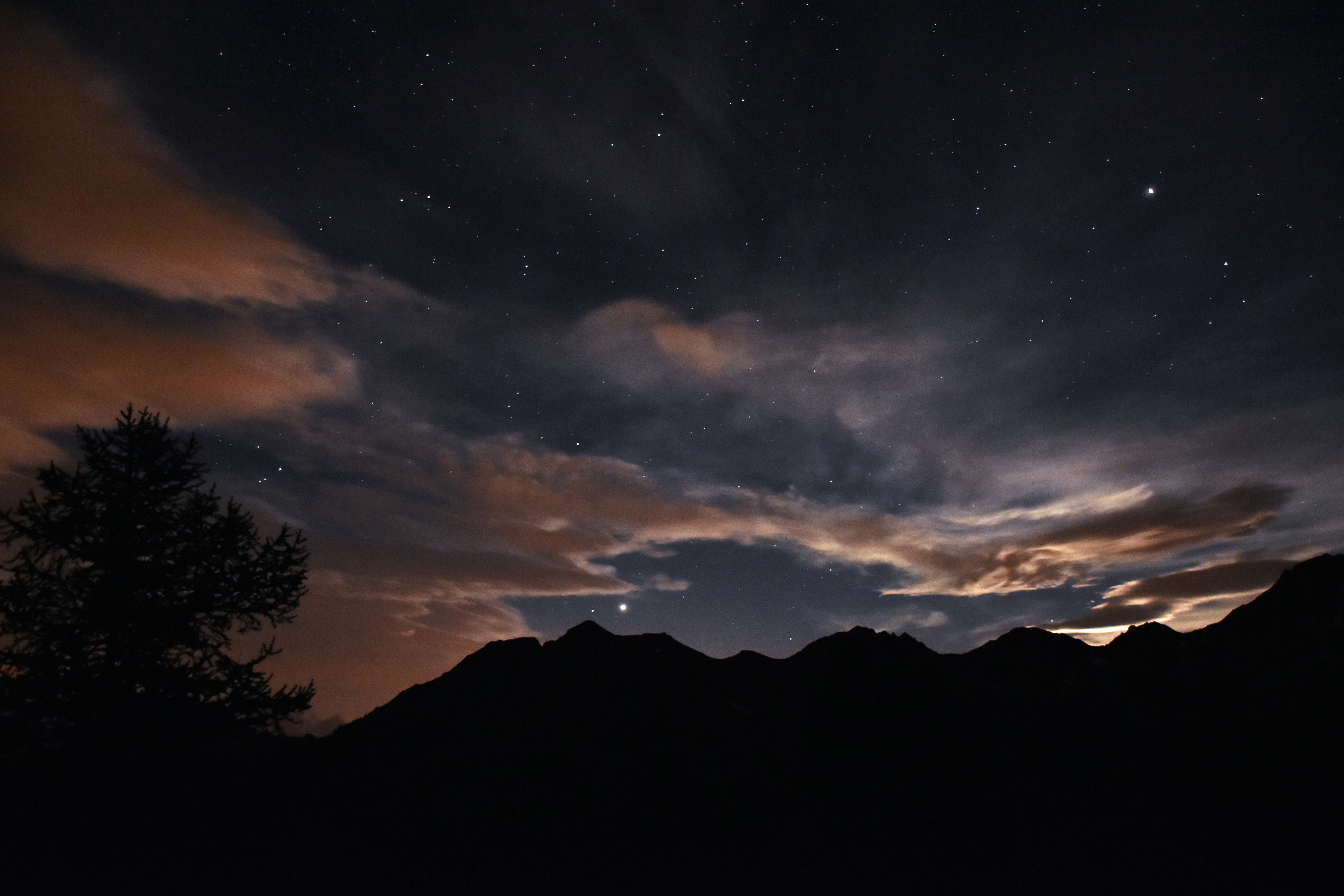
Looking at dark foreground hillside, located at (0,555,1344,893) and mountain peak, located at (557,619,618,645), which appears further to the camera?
mountain peak, located at (557,619,618,645)

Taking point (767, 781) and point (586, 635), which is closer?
point (767, 781)

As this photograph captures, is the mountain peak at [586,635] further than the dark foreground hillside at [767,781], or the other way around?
the mountain peak at [586,635]

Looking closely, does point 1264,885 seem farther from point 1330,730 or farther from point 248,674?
point 248,674

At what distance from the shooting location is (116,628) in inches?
728

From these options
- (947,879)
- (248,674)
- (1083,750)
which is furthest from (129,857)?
(1083,750)

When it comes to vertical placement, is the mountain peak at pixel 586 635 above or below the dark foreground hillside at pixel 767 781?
above

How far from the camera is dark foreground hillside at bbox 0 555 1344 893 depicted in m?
15.8

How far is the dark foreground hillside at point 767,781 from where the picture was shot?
15.8 m

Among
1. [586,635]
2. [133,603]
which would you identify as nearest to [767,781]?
[586,635]

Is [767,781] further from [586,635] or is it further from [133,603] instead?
[133,603]

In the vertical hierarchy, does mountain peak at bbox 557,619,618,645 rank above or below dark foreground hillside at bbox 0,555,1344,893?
above

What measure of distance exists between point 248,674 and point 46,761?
4556 mm

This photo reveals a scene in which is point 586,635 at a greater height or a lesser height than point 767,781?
greater

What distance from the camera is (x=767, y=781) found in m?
18.9
